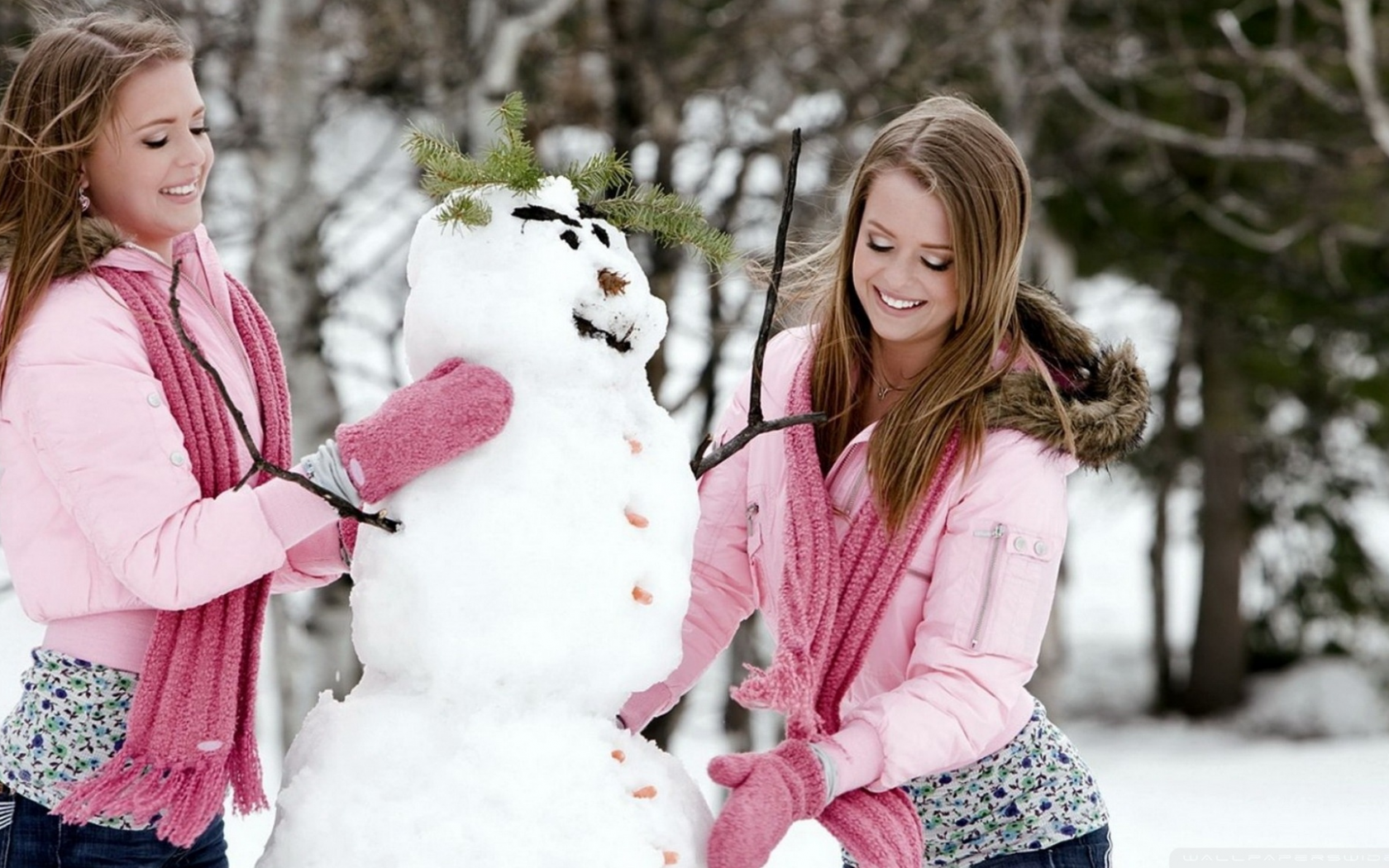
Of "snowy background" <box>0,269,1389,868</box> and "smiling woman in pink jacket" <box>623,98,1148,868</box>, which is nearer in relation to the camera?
"smiling woman in pink jacket" <box>623,98,1148,868</box>

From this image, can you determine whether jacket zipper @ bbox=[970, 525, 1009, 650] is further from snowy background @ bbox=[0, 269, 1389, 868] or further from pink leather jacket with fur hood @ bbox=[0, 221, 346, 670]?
snowy background @ bbox=[0, 269, 1389, 868]

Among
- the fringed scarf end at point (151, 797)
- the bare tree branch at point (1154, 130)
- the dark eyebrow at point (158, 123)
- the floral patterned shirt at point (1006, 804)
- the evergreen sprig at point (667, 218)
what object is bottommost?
the floral patterned shirt at point (1006, 804)

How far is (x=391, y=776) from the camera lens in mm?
1798

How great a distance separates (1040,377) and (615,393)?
67 centimetres

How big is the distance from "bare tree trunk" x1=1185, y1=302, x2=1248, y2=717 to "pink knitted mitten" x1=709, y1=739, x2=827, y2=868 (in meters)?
8.88

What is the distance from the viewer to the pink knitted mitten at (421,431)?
5.90ft

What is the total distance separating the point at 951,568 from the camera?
2111 millimetres

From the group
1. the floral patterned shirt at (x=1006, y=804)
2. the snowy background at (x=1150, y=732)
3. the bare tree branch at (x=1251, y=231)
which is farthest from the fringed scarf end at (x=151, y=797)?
the bare tree branch at (x=1251, y=231)

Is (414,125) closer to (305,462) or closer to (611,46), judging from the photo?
(305,462)

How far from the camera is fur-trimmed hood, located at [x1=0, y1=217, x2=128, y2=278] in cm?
193

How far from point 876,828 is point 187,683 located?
0.94 m

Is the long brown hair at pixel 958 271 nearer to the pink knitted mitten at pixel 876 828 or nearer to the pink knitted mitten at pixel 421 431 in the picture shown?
the pink knitted mitten at pixel 876 828

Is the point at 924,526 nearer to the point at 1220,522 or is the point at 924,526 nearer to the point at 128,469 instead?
the point at 128,469

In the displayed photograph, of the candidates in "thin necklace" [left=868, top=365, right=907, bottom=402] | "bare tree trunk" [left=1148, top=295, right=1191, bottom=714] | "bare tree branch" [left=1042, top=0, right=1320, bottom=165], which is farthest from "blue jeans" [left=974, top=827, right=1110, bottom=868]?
"bare tree trunk" [left=1148, top=295, right=1191, bottom=714]
